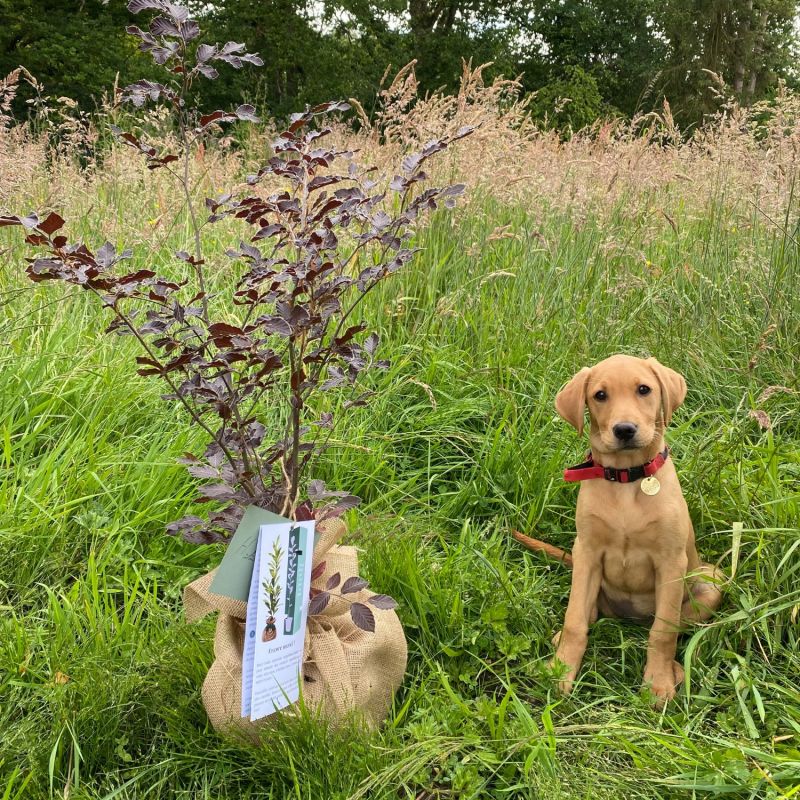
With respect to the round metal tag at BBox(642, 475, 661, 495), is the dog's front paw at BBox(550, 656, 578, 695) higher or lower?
lower

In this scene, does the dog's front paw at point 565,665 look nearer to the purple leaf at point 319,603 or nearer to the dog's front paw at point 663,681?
the dog's front paw at point 663,681

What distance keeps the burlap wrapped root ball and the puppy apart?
58 cm

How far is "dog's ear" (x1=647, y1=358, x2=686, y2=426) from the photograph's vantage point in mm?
2166

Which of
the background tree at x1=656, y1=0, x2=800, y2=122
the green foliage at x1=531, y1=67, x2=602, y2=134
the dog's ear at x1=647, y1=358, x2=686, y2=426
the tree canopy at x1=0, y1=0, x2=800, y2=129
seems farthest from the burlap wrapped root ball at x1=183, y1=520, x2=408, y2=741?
the background tree at x1=656, y1=0, x2=800, y2=122

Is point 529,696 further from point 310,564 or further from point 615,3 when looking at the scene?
point 615,3

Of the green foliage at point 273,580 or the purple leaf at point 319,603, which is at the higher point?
the green foliage at point 273,580

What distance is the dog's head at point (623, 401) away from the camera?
205 centimetres

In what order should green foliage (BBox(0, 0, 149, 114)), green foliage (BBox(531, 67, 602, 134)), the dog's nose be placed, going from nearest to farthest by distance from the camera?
the dog's nose, green foliage (BBox(531, 67, 602, 134)), green foliage (BBox(0, 0, 149, 114))

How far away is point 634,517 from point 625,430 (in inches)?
10.8

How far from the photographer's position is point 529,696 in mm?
2092

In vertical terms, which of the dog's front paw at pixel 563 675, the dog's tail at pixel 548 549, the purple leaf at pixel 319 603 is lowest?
the dog's front paw at pixel 563 675

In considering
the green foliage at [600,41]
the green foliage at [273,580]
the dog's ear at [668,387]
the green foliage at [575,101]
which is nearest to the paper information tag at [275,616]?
the green foliage at [273,580]

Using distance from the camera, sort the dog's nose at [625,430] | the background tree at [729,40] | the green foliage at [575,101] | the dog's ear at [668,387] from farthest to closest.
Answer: the background tree at [729,40] < the green foliage at [575,101] < the dog's ear at [668,387] < the dog's nose at [625,430]

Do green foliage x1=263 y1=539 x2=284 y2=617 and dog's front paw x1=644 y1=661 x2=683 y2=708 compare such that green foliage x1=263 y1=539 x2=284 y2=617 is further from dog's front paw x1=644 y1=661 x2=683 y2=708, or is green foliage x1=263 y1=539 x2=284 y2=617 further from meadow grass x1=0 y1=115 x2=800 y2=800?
dog's front paw x1=644 y1=661 x2=683 y2=708
